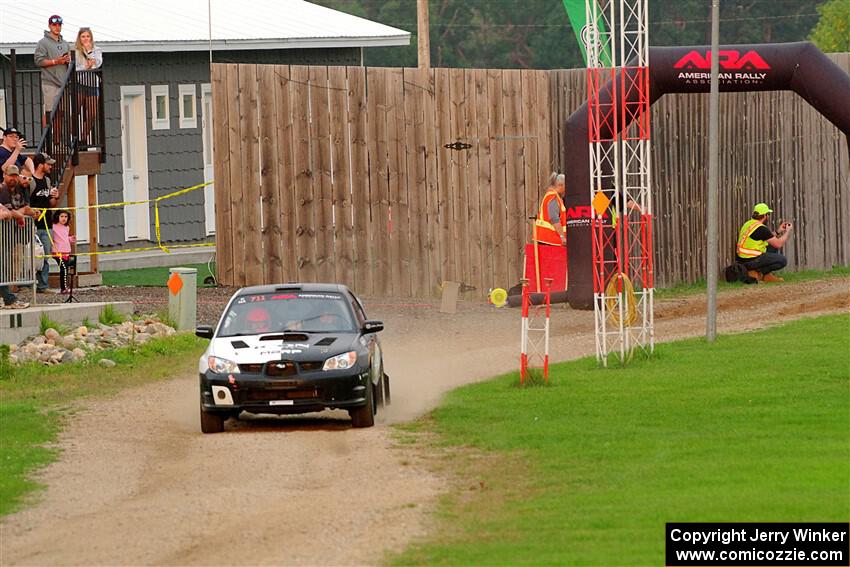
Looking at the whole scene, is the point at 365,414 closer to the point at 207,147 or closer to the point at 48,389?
the point at 48,389

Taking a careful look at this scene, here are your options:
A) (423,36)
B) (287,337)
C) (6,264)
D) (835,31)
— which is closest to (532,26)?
(835,31)

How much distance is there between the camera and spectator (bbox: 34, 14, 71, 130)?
26.1 m

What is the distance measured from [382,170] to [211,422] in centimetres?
1102

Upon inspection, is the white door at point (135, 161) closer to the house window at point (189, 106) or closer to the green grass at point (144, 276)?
the house window at point (189, 106)

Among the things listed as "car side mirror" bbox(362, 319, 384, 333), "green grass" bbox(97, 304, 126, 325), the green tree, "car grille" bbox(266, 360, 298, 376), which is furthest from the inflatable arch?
the green tree

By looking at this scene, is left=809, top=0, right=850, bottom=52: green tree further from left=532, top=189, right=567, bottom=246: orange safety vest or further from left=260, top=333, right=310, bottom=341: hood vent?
left=260, top=333, right=310, bottom=341: hood vent

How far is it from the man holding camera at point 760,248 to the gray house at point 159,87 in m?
9.20

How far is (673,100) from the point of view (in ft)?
91.7

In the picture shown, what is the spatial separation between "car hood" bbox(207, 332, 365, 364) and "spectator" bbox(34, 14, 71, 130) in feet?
35.3

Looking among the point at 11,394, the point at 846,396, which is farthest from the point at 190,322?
the point at 846,396

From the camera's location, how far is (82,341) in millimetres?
21031

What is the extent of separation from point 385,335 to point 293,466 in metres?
9.03

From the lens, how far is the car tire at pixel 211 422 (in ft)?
51.9

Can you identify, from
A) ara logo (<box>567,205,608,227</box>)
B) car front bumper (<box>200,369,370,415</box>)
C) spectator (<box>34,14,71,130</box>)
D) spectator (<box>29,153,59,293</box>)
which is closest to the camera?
car front bumper (<box>200,369,370,415</box>)
